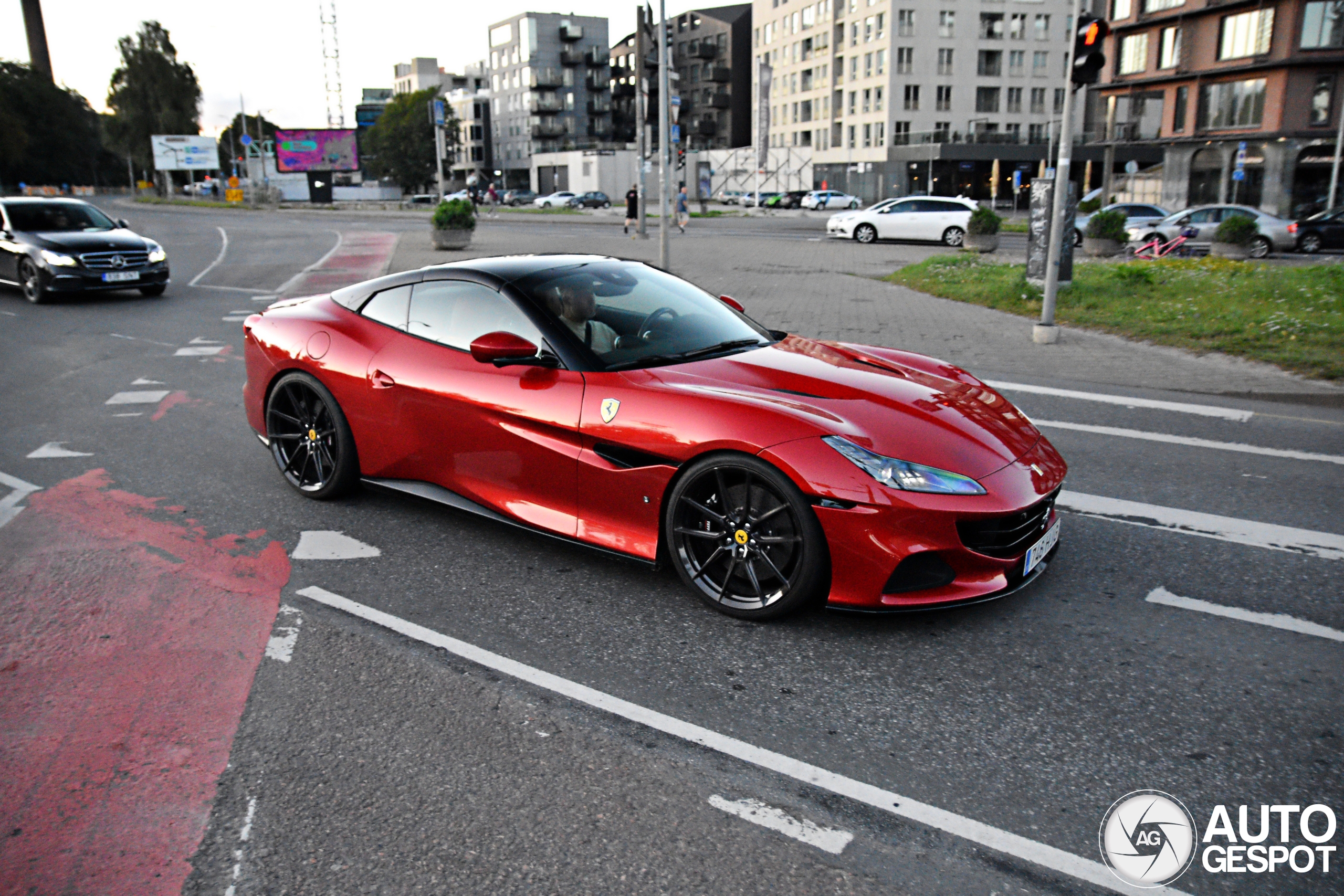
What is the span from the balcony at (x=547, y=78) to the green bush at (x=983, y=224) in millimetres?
94501

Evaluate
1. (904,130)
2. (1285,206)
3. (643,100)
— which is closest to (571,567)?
(643,100)

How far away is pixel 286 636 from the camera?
403 cm

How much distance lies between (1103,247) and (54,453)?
22.6 meters

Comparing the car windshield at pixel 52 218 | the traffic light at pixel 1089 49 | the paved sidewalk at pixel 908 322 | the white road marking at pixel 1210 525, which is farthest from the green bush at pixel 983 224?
the white road marking at pixel 1210 525

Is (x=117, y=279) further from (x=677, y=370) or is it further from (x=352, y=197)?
(x=352, y=197)

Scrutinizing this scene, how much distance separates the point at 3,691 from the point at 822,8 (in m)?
91.9

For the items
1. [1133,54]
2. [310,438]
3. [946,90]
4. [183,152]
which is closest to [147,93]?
[183,152]

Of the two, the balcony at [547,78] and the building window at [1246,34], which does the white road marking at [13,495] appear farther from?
the balcony at [547,78]

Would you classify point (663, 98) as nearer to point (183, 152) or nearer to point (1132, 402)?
point (1132, 402)

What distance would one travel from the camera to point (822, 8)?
279ft

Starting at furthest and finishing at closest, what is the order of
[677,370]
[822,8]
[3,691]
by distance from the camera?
[822,8] < [677,370] < [3,691]

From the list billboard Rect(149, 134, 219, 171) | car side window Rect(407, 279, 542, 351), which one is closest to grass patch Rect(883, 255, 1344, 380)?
car side window Rect(407, 279, 542, 351)

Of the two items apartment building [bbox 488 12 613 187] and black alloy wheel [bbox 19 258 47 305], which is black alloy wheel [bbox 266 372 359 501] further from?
apartment building [bbox 488 12 613 187]

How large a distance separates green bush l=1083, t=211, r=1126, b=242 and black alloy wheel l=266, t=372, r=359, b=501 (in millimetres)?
21516
